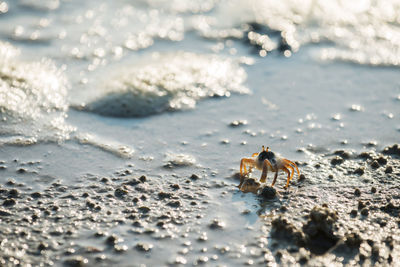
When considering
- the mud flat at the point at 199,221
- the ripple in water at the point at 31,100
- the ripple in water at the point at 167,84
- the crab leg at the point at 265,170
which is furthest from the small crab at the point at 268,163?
the ripple in water at the point at 31,100

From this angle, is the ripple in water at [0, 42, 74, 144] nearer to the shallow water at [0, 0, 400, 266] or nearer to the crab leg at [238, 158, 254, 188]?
the shallow water at [0, 0, 400, 266]

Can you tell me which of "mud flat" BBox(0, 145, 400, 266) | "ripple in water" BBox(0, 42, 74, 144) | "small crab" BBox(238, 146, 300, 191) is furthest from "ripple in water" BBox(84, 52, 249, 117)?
"small crab" BBox(238, 146, 300, 191)

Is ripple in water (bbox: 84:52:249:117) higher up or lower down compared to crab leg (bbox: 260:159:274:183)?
higher up

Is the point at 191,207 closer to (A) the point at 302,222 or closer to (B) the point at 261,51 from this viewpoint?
(A) the point at 302,222

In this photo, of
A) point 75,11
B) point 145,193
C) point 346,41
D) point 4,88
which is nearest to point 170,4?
point 75,11

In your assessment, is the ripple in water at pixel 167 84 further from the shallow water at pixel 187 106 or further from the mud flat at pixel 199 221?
the mud flat at pixel 199 221

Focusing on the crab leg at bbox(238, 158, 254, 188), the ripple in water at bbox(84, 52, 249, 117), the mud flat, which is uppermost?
the ripple in water at bbox(84, 52, 249, 117)

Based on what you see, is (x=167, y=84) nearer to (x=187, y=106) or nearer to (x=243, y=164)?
(x=187, y=106)
